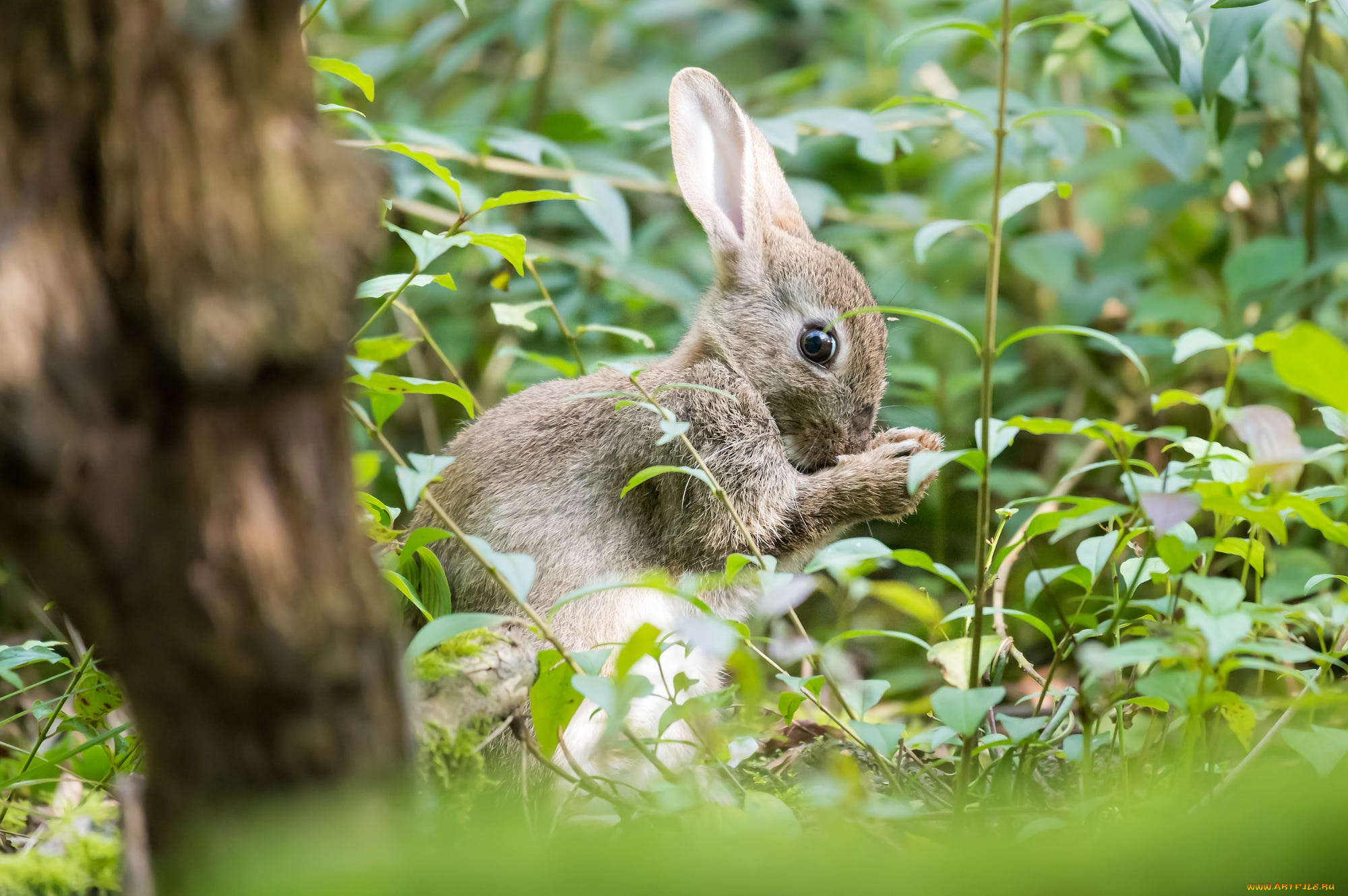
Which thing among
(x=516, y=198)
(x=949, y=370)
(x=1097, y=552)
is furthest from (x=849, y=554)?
(x=949, y=370)

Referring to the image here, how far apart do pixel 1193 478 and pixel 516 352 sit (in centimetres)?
224

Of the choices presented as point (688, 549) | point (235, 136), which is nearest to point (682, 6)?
point (688, 549)

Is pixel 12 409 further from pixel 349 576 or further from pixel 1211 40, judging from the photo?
pixel 1211 40

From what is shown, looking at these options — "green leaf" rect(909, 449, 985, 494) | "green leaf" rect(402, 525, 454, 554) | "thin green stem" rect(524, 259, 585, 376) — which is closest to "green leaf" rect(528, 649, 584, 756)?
"green leaf" rect(402, 525, 454, 554)

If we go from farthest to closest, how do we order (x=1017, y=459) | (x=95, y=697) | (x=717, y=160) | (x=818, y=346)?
(x=1017, y=459), (x=717, y=160), (x=818, y=346), (x=95, y=697)

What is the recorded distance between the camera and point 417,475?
6.98ft


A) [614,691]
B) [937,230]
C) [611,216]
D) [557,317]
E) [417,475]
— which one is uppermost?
[611,216]

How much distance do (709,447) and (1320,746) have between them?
7.18ft

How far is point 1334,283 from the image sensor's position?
5.25m

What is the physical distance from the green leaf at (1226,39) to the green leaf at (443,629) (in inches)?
111

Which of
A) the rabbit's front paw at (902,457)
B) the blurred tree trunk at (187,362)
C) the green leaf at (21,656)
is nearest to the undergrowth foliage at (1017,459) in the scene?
the rabbit's front paw at (902,457)

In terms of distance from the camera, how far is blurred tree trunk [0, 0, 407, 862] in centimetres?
134

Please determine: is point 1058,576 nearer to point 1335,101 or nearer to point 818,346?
point 818,346

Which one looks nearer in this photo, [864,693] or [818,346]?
[864,693]
